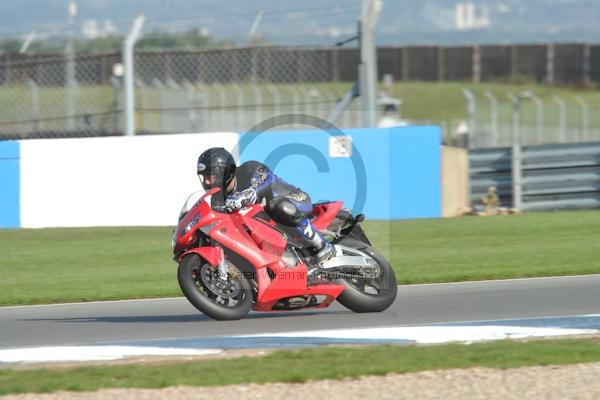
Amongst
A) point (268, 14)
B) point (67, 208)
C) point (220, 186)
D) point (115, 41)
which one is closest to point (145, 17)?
point (268, 14)

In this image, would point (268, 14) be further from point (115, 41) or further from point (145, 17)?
point (115, 41)

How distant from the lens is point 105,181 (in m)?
15.0

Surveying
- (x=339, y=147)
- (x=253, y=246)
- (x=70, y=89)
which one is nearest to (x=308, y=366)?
(x=253, y=246)

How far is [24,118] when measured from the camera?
661 inches

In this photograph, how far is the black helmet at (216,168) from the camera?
816cm

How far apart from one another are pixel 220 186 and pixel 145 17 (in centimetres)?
793

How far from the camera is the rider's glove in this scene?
809 cm

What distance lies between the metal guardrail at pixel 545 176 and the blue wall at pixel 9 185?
654 cm

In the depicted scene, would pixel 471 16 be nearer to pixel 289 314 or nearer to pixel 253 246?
pixel 289 314

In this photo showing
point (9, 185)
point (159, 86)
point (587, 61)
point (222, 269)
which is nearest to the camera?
point (222, 269)

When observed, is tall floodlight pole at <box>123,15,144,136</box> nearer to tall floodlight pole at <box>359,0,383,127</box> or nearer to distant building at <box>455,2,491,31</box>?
Result: tall floodlight pole at <box>359,0,383,127</box>

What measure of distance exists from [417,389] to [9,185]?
994 cm

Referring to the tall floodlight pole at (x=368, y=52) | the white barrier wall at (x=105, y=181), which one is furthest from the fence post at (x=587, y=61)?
the white barrier wall at (x=105, y=181)

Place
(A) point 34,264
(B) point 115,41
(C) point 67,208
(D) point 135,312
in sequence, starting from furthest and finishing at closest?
(B) point 115,41
(C) point 67,208
(A) point 34,264
(D) point 135,312
